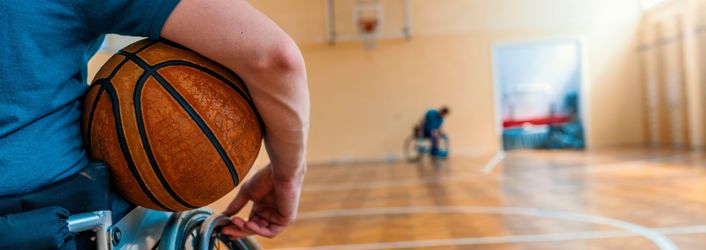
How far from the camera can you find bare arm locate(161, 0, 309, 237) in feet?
2.35

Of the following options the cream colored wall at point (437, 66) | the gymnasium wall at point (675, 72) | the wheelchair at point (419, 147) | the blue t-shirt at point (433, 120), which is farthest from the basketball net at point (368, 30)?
the gymnasium wall at point (675, 72)

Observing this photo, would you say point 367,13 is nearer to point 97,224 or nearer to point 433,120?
point 433,120

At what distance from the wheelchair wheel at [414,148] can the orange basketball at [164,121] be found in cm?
940

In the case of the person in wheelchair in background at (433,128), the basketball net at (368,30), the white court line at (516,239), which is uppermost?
the basketball net at (368,30)

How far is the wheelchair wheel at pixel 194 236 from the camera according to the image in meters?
0.96

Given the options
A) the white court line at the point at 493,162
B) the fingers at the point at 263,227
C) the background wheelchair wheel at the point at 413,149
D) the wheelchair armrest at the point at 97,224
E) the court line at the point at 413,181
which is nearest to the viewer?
the wheelchair armrest at the point at 97,224

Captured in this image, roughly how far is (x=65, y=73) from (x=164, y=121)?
0.41ft

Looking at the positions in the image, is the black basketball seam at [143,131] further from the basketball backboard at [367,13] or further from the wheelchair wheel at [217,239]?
the basketball backboard at [367,13]

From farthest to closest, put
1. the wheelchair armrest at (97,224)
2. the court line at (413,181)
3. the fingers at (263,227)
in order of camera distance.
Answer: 1. the court line at (413,181)
2. the fingers at (263,227)
3. the wheelchair armrest at (97,224)

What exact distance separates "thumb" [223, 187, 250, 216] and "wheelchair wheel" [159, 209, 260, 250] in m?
0.04

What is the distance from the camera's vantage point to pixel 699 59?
9625 millimetres

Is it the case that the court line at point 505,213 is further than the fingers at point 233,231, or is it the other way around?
the court line at point 505,213

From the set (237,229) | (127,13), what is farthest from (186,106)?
(237,229)

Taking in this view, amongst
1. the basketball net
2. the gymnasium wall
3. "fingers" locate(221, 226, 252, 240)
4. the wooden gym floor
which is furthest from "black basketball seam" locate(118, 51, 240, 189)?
the basketball net
